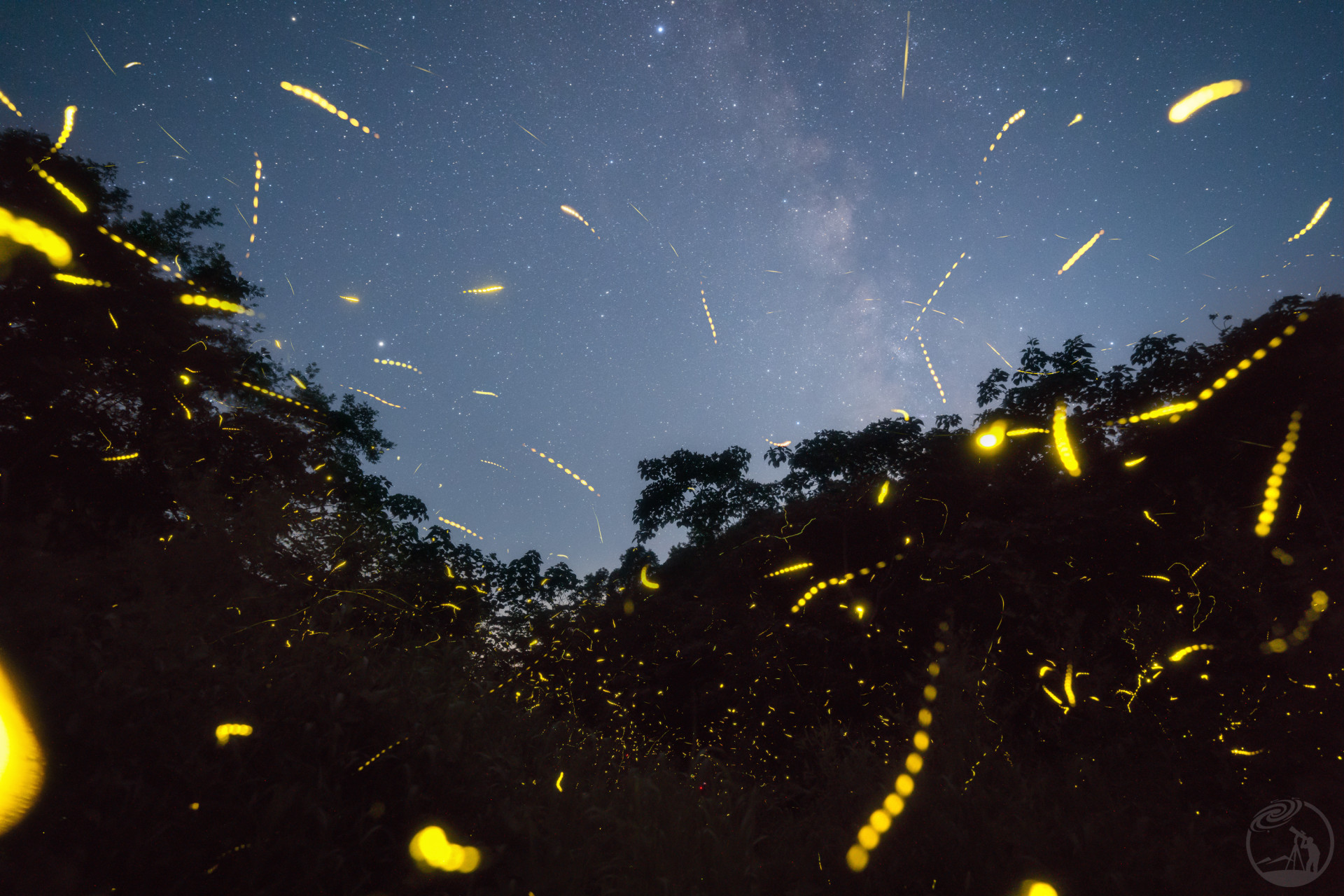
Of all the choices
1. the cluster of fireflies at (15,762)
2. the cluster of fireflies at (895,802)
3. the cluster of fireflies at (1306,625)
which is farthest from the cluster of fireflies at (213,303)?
the cluster of fireflies at (1306,625)

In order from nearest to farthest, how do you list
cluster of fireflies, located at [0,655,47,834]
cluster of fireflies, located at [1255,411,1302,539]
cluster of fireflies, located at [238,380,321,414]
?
cluster of fireflies, located at [0,655,47,834] → cluster of fireflies, located at [1255,411,1302,539] → cluster of fireflies, located at [238,380,321,414]

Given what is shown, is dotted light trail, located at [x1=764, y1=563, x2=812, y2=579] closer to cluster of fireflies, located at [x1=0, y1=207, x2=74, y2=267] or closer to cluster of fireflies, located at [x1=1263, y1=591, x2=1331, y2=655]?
cluster of fireflies, located at [x1=1263, y1=591, x2=1331, y2=655]

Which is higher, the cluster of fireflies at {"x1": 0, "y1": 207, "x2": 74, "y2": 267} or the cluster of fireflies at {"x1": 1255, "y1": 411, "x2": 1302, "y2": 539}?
the cluster of fireflies at {"x1": 0, "y1": 207, "x2": 74, "y2": 267}

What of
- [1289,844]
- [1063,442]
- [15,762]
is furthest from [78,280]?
[1063,442]

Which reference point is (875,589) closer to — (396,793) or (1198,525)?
(1198,525)

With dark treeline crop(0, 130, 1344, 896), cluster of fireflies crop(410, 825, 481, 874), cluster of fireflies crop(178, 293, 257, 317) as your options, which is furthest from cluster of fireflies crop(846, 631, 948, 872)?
cluster of fireflies crop(178, 293, 257, 317)

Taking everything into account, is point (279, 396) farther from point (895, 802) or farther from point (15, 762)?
point (895, 802)

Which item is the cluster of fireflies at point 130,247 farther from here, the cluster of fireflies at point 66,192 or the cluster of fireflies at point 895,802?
the cluster of fireflies at point 895,802

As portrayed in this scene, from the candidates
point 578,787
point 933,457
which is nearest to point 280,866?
point 578,787
